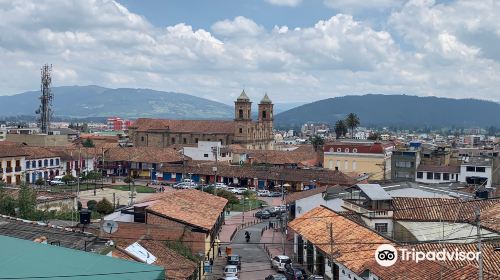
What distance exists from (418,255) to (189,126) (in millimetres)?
83517

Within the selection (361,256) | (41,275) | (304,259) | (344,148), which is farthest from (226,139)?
(41,275)

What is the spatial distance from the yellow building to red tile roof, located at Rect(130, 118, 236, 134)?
3157 cm

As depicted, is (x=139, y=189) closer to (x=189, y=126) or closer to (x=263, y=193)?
(x=263, y=193)

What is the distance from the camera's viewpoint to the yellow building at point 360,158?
6488cm

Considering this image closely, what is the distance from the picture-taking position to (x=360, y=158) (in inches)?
2594

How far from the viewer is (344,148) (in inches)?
2638

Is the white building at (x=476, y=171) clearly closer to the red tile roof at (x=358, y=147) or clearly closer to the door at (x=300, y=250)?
the red tile roof at (x=358, y=147)

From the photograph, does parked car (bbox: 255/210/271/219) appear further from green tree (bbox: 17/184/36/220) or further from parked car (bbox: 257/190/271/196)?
green tree (bbox: 17/184/36/220)

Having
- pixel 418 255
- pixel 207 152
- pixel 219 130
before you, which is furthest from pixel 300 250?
pixel 219 130

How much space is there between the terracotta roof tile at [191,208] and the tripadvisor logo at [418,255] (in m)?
8.48

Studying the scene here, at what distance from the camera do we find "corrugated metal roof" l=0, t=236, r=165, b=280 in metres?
14.1

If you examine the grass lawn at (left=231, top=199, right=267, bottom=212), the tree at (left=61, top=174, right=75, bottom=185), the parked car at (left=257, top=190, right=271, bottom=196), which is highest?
the tree at (left=61, top=174, right=75, bottom=185)

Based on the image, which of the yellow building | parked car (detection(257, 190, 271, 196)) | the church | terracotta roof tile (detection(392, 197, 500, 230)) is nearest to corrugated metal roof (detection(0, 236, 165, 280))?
terracotta roof tile (detection(392, 197, 500, 230))

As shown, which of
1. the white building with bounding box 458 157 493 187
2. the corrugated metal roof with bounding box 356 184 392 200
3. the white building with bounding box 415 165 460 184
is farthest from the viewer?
the white building with bounding box 415 165 460 184
